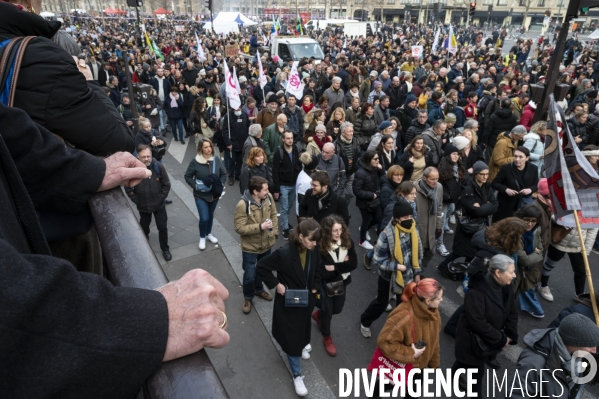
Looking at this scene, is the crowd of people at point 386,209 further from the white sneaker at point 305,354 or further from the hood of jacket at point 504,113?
the white sneaker at point 305,354

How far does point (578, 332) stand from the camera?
3184 mm

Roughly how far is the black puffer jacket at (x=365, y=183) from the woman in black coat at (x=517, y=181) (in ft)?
6.75

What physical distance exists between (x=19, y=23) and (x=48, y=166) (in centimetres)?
66

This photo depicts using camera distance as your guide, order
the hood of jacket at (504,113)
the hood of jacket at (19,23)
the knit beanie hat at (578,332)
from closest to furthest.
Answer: the hood of jacket at (19,23) < the knit beanie hat at (578,332) < the hood of jacket at (504,113)

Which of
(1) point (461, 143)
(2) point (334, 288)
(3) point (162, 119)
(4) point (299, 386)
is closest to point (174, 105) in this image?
(3) point (162, 119)

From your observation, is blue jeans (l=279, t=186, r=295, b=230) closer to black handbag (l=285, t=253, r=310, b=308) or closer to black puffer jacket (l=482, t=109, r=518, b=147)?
black handbag (l=285, t=253, r=310, b=308)

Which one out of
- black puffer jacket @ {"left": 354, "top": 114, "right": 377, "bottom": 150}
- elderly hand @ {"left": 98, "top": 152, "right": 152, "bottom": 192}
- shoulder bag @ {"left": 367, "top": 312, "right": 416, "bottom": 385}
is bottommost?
shoulder bag @ {"left": 367, "top": 312, "right": 416, "bottom": 385}

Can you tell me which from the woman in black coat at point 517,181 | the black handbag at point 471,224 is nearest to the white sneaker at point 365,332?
the black handbag at point 471,224

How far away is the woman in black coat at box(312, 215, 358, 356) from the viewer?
4.61m

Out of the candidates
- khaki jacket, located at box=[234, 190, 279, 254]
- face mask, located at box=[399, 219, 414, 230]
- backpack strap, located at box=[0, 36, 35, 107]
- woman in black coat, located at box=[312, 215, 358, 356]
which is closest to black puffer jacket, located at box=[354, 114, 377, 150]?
khaki jacket, located at box=[234, 190, 279, 254]

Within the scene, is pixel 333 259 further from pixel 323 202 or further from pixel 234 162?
pixel 234 162

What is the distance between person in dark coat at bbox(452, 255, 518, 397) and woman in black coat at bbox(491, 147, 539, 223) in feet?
10.7

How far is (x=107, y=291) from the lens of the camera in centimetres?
68

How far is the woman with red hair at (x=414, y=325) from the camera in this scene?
3617mm
